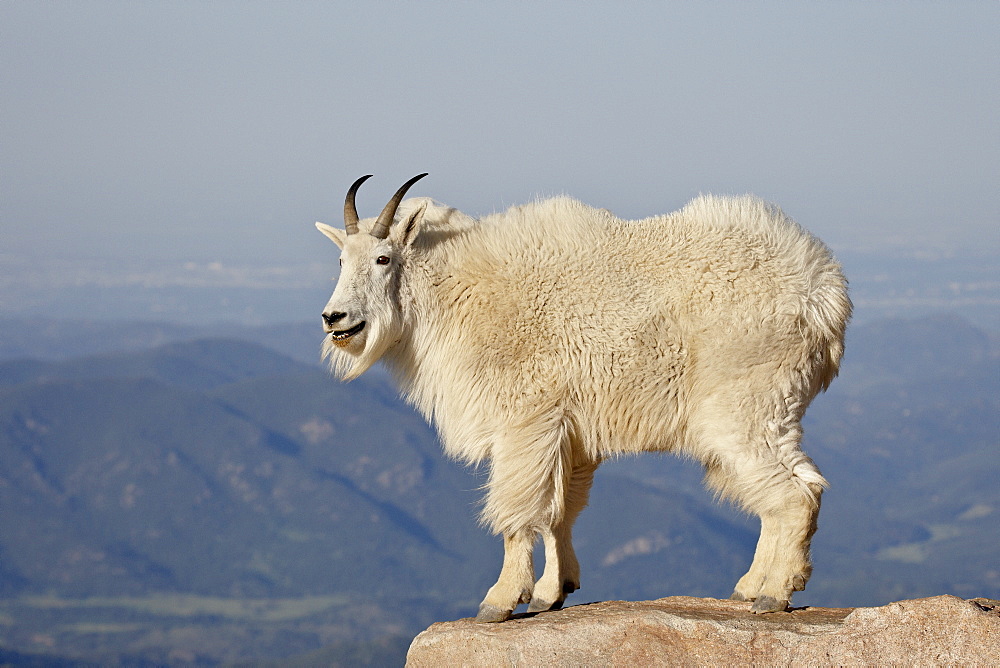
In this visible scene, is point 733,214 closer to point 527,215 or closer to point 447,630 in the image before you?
point 527,215

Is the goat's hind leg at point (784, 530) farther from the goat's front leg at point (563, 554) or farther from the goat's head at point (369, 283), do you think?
the goat's head at point (369, 283)

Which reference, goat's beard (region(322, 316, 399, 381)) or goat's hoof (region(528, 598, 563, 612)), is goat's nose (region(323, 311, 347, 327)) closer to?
goat's beard (region(322, 316, 399, 381))

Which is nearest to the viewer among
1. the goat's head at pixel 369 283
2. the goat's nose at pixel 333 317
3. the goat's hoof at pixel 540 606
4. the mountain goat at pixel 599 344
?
the mountain goat at pixel 599 344

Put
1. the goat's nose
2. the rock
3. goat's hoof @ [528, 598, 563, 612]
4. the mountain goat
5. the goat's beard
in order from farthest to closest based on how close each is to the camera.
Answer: goat's hoof @ [528, 598, 563, 612] → the goat's beard → the goat's nose → the mountain goat → the rock

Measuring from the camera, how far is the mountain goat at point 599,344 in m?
8.47

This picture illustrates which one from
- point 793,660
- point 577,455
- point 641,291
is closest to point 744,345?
point 641,291

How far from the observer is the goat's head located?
9.02m

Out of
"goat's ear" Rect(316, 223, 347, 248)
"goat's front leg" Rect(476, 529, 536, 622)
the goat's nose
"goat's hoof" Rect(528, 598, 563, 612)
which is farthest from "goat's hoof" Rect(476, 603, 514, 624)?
"goat's ear" Rect(316, 223, 347, 248)

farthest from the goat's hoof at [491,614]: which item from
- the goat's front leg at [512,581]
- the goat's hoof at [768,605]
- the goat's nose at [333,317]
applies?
the goat's nose at [333,317]

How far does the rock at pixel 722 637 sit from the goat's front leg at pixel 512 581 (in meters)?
0.11

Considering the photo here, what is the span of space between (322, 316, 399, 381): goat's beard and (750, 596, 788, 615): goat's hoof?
368 cm

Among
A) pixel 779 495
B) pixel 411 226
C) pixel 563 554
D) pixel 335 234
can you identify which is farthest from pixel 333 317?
pixel 779 495

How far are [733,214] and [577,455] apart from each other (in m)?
2.40

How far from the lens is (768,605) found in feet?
27.9
